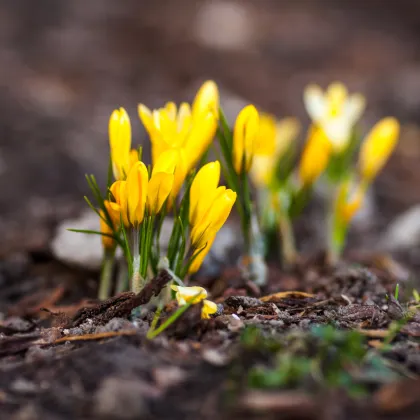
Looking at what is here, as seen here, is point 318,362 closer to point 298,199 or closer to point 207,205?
point 207,205

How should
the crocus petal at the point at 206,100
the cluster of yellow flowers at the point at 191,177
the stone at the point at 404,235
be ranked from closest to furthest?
the cluster of yellow flowers at the point at 191,177
the crocus petal at the point at 206,100
the stone at the point at 404,235

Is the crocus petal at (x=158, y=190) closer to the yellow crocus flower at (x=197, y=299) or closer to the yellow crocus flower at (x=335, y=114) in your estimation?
the yellow crocus flower at (x=197, y=299)

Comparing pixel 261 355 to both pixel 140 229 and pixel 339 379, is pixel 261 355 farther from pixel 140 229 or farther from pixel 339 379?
pixel 140 229

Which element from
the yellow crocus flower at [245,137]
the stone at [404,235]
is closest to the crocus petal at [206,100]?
the yellow crocus flower at [245,137]

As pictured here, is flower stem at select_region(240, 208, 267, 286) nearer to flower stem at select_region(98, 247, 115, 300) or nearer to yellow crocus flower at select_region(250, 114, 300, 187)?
yellow crocus flower at select_region(250, 114, 300, 187)

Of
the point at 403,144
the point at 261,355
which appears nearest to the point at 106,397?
the point at 261,355

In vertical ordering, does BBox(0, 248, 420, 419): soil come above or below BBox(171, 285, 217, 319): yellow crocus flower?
below

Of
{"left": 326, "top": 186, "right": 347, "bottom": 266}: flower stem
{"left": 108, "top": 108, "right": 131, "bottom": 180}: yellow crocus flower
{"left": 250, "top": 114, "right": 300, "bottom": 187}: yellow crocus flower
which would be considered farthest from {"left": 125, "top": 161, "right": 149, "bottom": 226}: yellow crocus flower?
{"left": 326, "top": 186, "right": 347, "bottom": 266}: flower stem
